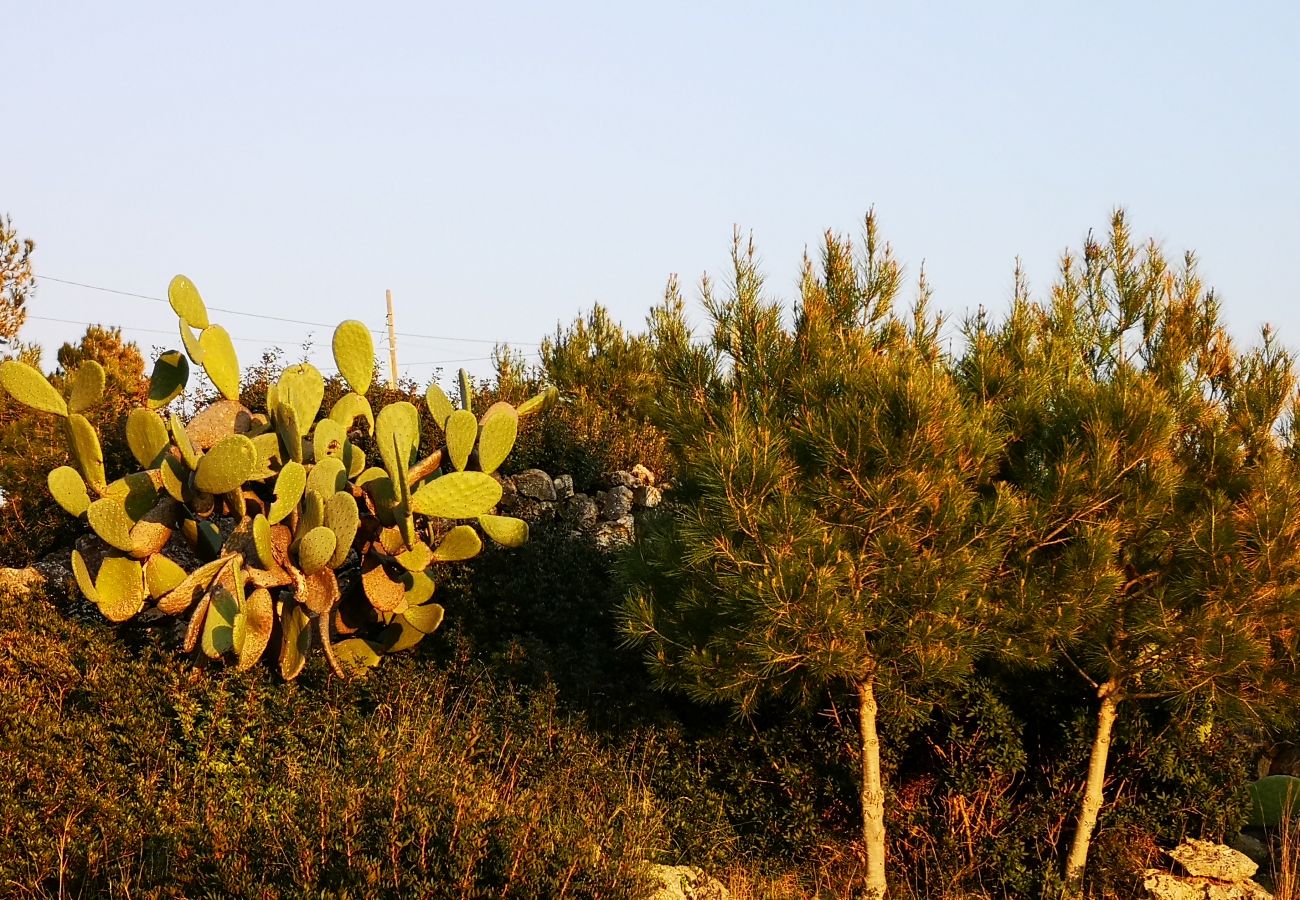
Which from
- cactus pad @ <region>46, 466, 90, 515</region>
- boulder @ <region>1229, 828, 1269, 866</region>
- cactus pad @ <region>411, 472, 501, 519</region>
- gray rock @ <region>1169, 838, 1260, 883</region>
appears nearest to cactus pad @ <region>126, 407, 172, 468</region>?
cactus pad @ <region>46, 466, 90, 515</region>

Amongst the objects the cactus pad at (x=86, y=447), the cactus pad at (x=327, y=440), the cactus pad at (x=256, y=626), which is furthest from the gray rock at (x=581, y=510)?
the cactus pad at (x=86, y=447)

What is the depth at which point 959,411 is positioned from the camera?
6035 millimetres

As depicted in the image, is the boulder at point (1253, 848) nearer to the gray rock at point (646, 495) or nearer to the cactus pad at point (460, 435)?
the gray rock at point (646, 495)

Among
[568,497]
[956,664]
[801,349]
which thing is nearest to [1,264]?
[568,497]

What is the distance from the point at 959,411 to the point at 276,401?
425cm

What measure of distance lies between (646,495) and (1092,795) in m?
4.94

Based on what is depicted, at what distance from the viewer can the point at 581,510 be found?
34.7 feet

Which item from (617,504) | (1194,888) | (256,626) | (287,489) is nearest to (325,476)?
(287,489)

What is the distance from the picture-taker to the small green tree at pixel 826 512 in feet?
19.6

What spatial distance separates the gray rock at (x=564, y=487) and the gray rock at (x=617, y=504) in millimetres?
343

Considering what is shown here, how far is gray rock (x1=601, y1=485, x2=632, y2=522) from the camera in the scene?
1085 centimetres

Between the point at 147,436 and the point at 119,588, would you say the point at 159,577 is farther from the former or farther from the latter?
the point at 147,436

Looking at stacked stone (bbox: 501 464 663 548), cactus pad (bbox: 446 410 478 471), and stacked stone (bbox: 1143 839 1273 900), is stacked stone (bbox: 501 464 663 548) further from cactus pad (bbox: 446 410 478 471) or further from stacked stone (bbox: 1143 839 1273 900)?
stacked stone (bbox: 1143 839 1273 900)

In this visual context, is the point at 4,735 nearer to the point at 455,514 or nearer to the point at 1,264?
the point at 455,514
